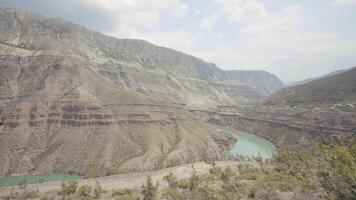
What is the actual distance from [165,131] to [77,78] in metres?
58.3

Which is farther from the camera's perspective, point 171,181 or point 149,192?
point 171,181

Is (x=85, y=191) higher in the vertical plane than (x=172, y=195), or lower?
lower

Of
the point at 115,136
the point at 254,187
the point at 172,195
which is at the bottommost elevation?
the point at 115,136

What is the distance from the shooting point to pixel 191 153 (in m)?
146

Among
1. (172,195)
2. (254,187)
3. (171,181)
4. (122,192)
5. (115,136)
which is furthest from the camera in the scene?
(115,136)

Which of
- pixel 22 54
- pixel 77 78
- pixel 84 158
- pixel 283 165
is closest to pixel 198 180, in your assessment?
pixel 283 165

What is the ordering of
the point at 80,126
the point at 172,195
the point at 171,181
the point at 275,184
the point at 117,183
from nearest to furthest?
the point at 172,195 < the point at 275,184 < the point at 171,181 < the point at 117,183 < the point at 80,126

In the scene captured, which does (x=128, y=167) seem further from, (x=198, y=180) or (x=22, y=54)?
(x=22, y=54)

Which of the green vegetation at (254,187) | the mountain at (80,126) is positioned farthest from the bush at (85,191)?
the mountain at (80,126)

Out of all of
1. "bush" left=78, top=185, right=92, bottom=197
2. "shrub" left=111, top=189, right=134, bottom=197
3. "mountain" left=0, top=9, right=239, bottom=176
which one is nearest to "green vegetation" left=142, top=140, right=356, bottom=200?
"shrub" left=111, top=189, right=134, bottom=197

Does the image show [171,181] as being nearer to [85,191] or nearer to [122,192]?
[122,192]

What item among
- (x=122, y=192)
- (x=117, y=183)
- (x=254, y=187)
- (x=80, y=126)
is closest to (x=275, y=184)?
(x=254, y=187)

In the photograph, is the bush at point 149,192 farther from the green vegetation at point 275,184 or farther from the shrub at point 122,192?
the shrub at point 122,192

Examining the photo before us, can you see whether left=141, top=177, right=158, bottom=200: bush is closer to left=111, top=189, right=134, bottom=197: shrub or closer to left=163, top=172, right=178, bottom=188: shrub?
left=111, top=189, right=134, bottom=197: shrub
